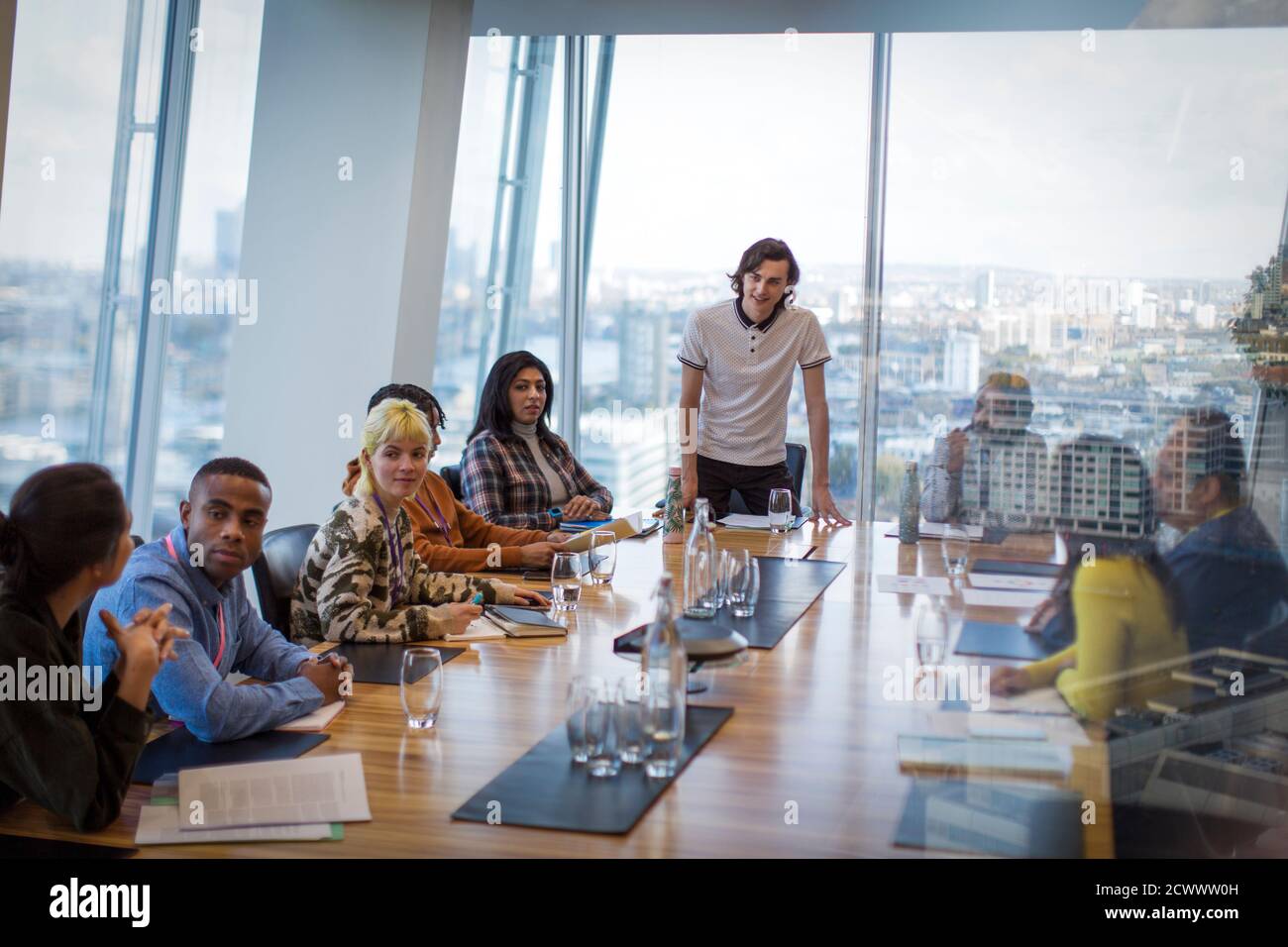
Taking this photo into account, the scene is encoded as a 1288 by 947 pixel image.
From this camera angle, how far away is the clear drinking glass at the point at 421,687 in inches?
73.8

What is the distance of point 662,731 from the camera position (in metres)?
1.67

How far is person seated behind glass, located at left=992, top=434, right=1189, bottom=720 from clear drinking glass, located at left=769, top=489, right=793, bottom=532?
0.99 m

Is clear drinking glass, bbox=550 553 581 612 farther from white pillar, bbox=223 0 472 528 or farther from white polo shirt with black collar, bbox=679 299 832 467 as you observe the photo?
white pillar, bbox=223 0 472 528

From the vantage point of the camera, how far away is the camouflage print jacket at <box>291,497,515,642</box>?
8.17 ft

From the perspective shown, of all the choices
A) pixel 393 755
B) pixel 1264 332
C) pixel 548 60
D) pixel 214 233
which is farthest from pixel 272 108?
pixel 1264 332

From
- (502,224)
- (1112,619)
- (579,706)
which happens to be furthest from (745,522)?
(502,224)

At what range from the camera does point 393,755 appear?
1761 mm

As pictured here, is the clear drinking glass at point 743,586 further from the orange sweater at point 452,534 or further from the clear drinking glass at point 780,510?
the clear drinking glass at point 780,510

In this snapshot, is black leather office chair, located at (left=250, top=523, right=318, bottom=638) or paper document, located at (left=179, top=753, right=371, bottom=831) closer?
paper document, located at (left=179, top=753, right=371, bottom=831)

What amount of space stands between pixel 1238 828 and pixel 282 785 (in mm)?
1562

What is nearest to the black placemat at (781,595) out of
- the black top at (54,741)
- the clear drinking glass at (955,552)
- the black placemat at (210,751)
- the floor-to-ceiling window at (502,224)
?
the clear drinking glass at (955,552)

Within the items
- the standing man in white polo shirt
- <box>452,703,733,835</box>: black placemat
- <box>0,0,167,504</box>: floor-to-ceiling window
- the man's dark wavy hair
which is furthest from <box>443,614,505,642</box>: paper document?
<box>0,0,167,504</box>: floor-to-ceiling window

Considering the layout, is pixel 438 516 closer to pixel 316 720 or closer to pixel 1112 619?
pixel 316 720

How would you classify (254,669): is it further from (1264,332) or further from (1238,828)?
(1264,332)
